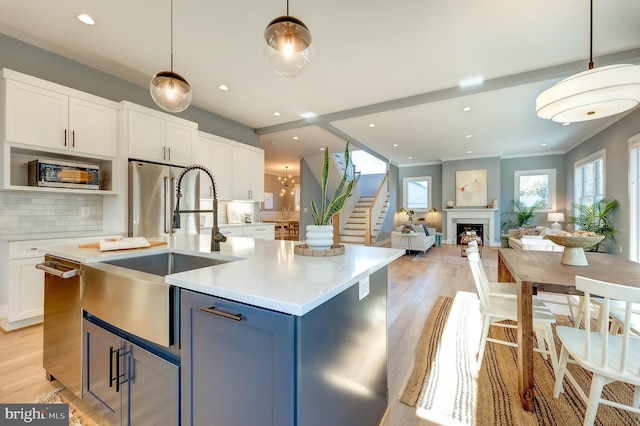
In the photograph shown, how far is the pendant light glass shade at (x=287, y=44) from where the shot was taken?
5.09ft

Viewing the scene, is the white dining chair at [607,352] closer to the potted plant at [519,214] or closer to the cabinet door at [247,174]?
the cabinet door at [247,174]

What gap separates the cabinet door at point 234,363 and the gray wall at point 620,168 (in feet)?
20.1

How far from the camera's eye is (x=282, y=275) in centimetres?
108

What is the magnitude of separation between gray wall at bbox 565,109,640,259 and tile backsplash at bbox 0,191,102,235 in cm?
781

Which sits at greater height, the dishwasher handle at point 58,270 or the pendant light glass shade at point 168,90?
the pendant light glass shade at point 168,90

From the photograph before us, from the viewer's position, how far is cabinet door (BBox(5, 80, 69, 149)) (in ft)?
8.28

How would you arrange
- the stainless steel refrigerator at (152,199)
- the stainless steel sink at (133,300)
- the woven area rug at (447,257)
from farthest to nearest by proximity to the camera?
the woven area rug at (447,257), the stainless steel refrigerator at (152,199), the stainless steel sink at (133,300)

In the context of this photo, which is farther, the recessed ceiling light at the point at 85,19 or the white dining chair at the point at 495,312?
the recessed ceiling light at the point at 85,19

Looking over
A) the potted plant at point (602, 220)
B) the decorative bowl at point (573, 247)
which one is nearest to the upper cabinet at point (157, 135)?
the decorative bowl at point (573, 247)

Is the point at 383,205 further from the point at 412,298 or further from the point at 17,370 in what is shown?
the point at 17,370

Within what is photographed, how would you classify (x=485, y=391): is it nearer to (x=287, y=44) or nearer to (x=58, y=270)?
(x=287, y=44)

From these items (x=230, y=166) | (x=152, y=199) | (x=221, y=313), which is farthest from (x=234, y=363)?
(x=230, y=166)

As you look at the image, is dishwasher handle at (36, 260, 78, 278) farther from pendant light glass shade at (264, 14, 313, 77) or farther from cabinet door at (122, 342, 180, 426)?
pendant light glass shade at (264, 14, 313, 77)

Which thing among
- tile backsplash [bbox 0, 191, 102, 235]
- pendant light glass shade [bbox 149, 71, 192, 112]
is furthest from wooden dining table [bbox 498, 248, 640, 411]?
tile backsplash [bbox 0, 191, 102, 235]
